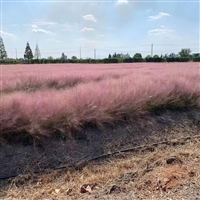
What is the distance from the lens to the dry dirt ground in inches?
81.5

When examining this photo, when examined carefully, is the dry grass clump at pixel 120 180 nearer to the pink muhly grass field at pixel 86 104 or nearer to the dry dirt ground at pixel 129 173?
the dry dirt ground at pixel 129 173

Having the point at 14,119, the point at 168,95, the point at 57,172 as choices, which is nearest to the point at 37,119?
the point at 14,119

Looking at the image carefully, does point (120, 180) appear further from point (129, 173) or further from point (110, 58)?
point (110, 58)

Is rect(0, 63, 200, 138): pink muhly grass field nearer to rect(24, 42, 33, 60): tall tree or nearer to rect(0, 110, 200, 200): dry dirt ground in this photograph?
rect(0, 110, 200, 200): dry dirt ground

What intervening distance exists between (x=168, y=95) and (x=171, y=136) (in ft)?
3.54

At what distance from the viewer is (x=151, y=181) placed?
7.22ft

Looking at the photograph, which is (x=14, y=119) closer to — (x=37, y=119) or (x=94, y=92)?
(x=37, y=119)

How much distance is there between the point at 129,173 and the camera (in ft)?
7.84

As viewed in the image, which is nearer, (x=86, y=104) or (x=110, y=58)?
(x=86, y=104)

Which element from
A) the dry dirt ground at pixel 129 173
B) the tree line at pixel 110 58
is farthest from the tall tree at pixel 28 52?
the dry dirt ground at pixel 129 173

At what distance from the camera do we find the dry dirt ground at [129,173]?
2070mm

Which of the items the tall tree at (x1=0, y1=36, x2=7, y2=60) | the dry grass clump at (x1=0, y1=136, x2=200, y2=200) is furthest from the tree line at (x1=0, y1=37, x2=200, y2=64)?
the dry grass clump at (x1=0, y1=136, x2=200, y2=200)

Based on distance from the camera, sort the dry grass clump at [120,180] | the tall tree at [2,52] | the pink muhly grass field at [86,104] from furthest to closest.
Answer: the tall tree at [2,52]
the pink muhly grass field at [86,104]
the dry grass clump at [120,180]

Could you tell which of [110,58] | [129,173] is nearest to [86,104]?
[129,173]
